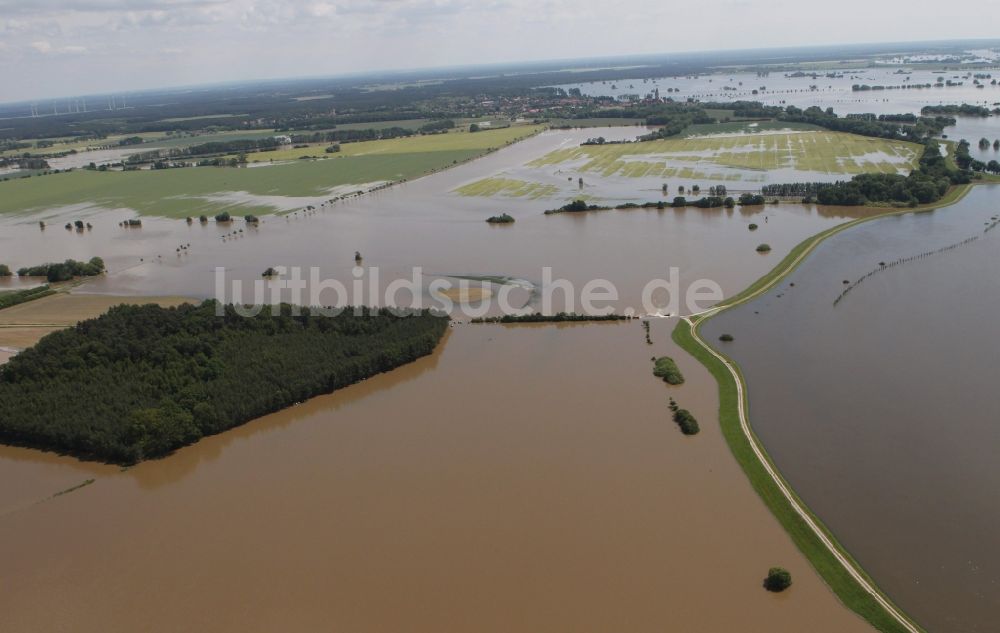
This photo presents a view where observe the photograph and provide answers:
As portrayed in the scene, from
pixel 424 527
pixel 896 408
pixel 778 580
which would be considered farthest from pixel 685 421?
pixel 424 527

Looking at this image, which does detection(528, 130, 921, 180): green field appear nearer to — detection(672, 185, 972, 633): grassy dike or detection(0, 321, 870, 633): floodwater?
detection(672, 185, 972, 633): grassy dike

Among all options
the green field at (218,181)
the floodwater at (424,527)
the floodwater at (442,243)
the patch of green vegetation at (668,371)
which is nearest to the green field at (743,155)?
the floodwater at (442,243)

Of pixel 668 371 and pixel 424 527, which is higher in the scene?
pixel 668 371

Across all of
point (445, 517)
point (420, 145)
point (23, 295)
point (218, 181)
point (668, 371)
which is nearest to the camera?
point (445, 517)

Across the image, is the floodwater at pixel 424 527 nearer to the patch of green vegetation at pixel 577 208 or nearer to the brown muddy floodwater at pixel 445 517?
the brown muddy floodwater at pixel 445 517

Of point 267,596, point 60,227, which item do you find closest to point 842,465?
point 267,596

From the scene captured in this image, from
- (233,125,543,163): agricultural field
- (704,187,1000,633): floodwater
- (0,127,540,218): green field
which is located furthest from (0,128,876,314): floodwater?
(233,125,543,163): agricultural field

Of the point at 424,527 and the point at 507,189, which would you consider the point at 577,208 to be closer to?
the point at 507,189
